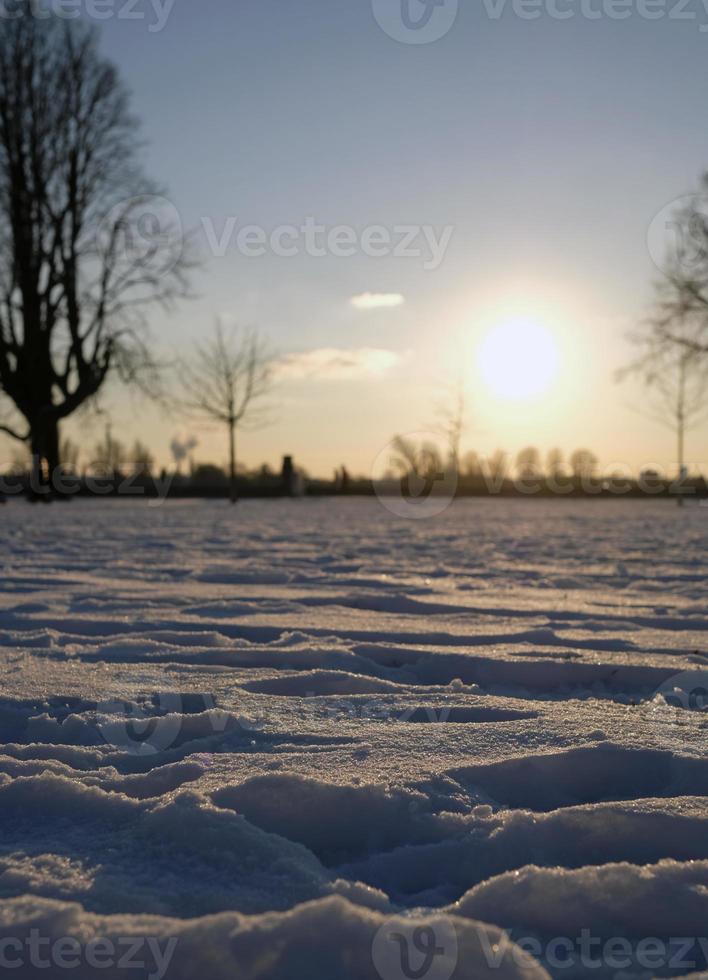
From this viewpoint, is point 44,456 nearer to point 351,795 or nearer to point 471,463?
point 351,795

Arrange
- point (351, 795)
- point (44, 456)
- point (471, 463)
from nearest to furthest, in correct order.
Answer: point (351, 795) → point (44, 456) → point (471, 463)

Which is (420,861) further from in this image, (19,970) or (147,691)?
(147,691)

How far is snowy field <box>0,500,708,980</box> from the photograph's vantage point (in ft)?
3.62

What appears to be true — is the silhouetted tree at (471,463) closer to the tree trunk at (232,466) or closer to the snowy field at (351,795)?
the tree trunk at (232,466)

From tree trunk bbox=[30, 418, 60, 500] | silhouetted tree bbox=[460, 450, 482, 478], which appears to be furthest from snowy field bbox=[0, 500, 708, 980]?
silhouetted tree bbox=[460, 450, 482, 478]

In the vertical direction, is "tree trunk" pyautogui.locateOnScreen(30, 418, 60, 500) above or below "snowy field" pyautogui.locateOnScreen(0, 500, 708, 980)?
above

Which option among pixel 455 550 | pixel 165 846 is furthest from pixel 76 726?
pixel 455 550

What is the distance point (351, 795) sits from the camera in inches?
59.9

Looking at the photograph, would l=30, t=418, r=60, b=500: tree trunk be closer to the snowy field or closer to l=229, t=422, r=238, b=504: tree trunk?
l=229, t=422, r=238, b=504: tree trunk

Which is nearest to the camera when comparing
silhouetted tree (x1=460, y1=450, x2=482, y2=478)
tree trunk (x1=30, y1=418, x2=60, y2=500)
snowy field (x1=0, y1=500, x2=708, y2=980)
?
snowy field (x1=0, y1=500, x2=708, y2=980)

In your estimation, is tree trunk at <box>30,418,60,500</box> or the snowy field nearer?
the snowy field

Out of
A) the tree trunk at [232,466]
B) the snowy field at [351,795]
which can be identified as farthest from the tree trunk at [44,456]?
the snowy field at [351,795]

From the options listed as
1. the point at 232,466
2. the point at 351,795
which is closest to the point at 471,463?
the point at 232,466

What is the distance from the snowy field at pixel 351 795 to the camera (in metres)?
1.10
